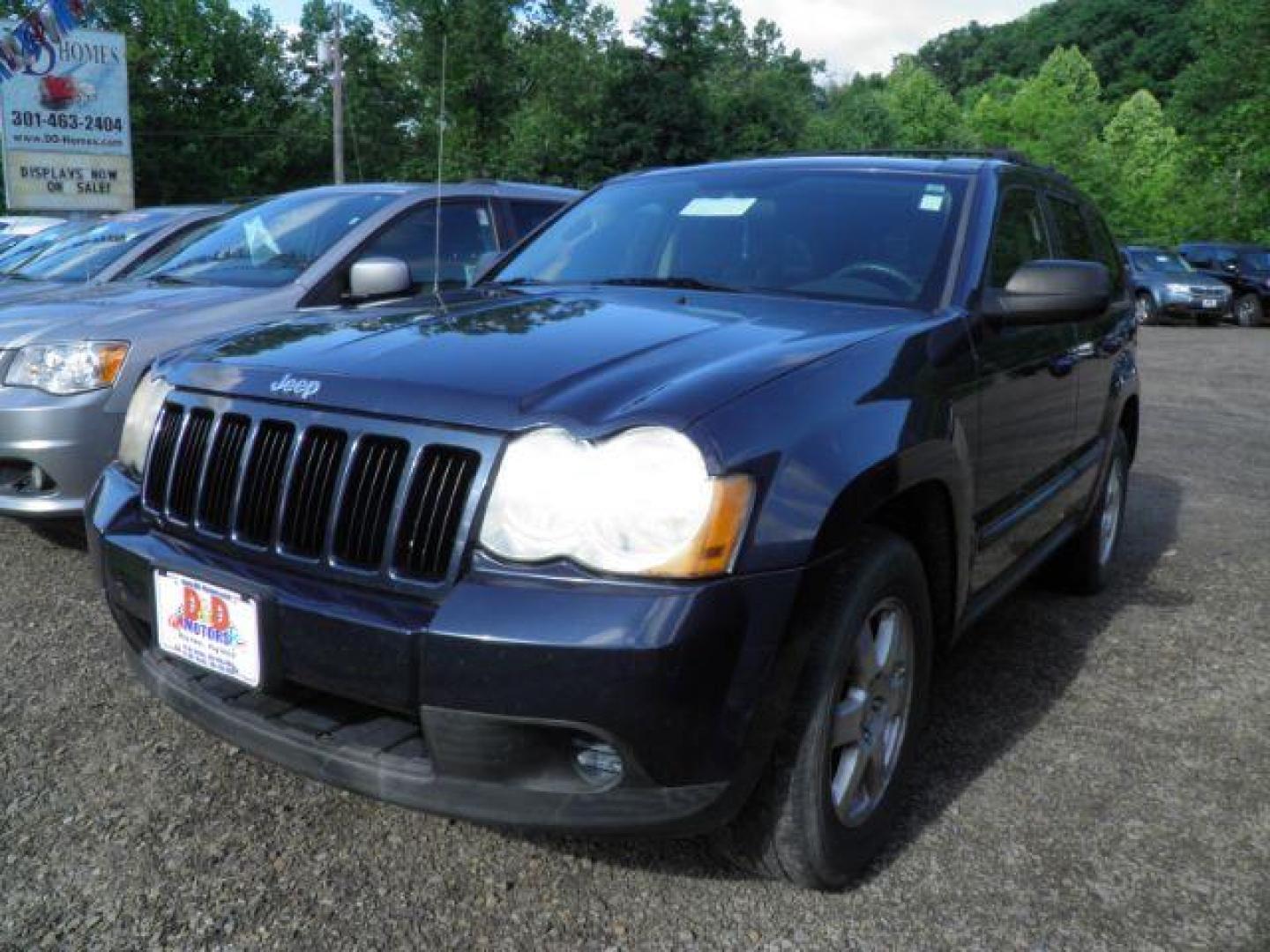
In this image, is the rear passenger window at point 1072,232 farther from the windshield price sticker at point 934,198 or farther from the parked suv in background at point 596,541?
the parked suv in background at point 596,541

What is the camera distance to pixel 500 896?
2.42 m

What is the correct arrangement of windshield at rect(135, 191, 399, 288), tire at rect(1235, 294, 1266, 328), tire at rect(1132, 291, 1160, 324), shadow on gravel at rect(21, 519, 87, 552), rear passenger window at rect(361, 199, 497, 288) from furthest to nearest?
1. tire at rect(1235, 294, 1266, 328)
2. tire at rect(1132, 291, 1160, 324)
3. rear passenger window at rect(361, 199, 497, 288)
4. windshield at rect(135, 191, 399, 288)
5. shadow on gravel at rect(21, 519, 87, 552)

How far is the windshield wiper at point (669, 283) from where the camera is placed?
3.26 metres

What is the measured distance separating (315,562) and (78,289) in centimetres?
409

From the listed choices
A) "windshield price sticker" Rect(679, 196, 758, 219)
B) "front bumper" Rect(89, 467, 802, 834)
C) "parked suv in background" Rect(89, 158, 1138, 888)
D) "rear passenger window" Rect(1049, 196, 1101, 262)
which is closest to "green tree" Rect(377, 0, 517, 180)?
"rear passenger window" Rect(1049, 196, 1101, 262)

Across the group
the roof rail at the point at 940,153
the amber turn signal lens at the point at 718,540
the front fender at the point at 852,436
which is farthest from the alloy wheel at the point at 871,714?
the roof rail at the point at 940,153

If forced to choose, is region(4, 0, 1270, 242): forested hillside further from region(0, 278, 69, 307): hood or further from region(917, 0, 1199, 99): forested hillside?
region(0, 278, 69, 307): hood

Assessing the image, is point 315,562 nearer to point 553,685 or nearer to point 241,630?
point 241,630

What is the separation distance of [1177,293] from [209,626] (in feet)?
76.5

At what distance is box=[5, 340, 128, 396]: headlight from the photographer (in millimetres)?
4406

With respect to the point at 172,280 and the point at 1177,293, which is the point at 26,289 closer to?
the point at 172,280

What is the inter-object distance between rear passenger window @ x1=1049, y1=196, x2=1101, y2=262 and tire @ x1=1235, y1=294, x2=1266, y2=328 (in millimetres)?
21637

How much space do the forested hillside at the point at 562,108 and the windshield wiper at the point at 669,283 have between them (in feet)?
104

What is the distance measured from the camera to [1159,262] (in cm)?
2341
